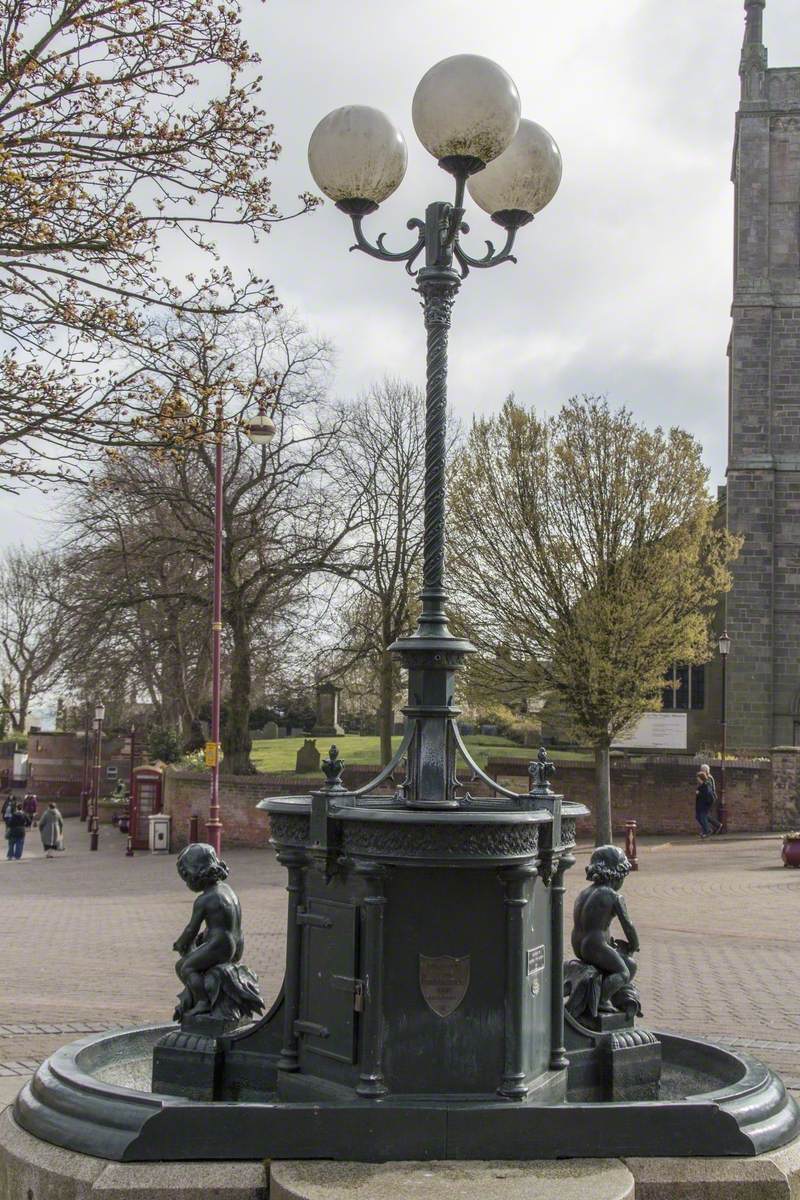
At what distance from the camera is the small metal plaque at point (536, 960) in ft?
18.0

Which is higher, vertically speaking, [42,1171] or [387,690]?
[387,690]

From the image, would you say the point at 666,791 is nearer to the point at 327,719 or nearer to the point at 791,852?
the point at 791,852

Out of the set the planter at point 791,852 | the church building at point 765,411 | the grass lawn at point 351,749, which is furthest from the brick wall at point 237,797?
the church building at point 765,411

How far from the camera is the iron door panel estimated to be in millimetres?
5383

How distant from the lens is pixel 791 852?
954 inches

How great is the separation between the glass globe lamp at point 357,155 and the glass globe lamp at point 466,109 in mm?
275

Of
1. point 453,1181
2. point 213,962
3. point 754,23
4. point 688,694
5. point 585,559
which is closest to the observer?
point 453,1181

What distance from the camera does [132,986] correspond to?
11844 mm

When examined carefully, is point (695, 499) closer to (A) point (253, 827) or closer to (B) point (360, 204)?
(A) point (253, 827)

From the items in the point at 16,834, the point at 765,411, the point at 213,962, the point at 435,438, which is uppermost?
the point at 765,411

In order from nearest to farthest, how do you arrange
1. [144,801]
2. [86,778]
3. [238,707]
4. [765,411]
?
[144,801] < [238,707] < [765,411] < [86,778]

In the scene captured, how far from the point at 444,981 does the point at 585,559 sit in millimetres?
24152

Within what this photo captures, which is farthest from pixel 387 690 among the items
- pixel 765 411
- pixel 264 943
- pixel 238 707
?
pixel 264 943

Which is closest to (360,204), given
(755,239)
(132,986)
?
(132,986)
